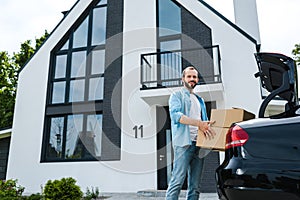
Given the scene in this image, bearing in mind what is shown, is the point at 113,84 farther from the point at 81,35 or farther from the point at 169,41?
the point at 81,35

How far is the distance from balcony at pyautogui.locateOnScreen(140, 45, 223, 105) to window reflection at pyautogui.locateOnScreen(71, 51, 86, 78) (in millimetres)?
2094

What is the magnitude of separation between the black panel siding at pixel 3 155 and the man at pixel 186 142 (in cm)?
805

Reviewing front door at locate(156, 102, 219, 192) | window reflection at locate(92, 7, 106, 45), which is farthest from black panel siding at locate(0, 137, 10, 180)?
front door at locate(156, 102, 219, 192)

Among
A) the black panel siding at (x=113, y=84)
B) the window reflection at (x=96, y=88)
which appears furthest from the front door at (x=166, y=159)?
the window reflection at (x=96, y=88)

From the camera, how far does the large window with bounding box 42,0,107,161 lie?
758cm

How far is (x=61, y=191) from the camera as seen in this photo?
446 cm

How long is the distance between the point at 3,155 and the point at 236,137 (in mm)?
9094

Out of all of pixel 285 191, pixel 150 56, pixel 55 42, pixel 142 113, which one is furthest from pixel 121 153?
pixel 285 191

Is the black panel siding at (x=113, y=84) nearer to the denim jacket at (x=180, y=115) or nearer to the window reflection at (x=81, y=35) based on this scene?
the window reflection at (x=81, y=35)

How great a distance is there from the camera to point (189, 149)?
102 inches

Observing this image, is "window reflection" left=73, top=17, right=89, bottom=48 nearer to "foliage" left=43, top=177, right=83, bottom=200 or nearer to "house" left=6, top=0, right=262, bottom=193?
"house" left=6, top=0, right=262, bottom=193

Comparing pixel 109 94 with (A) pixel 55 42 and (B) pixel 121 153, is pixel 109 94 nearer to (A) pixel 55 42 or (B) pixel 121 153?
(B) pixel 121 153

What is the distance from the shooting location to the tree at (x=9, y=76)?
13.9 m

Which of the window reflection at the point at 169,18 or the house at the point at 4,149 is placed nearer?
the window reflection at the point at 169,18
